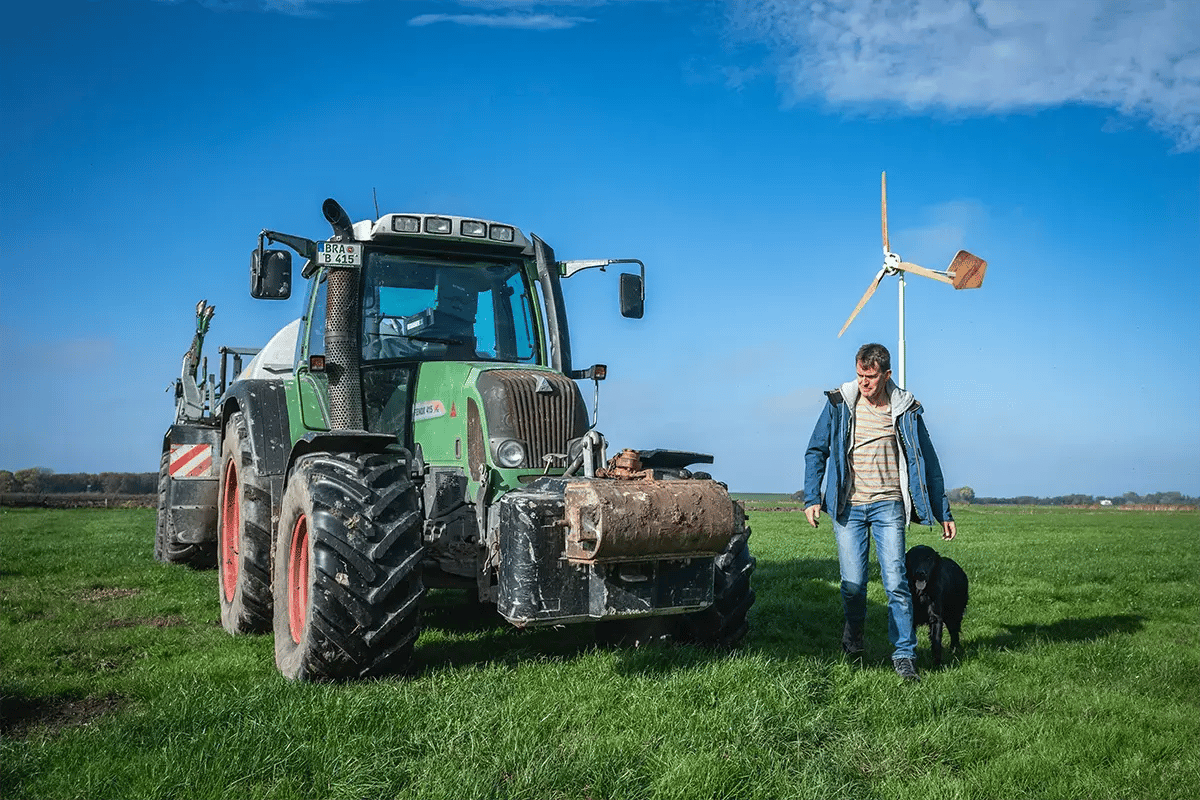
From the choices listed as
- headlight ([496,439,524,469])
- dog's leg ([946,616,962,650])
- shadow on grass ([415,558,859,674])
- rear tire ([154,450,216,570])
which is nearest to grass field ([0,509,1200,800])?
shadow on grass ([415,558,859,674])

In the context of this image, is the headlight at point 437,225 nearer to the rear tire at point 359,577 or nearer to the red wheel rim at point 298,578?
the rear tire at point 359,577

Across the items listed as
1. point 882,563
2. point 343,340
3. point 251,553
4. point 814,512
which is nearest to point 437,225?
point 343,340

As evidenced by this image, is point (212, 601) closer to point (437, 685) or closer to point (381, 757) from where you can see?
point (437, 685)

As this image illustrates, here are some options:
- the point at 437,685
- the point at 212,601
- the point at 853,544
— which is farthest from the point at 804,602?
the point at 212,601

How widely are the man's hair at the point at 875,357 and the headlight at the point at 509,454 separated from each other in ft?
7.76

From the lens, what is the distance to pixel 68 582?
9.73m

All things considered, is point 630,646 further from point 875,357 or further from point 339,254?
point 339,254

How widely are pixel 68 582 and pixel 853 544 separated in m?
7.79

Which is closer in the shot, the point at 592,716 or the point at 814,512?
the point at 592,716

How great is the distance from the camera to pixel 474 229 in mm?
6746

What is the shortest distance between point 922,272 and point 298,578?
33.6ft

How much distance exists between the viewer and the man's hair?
20.9ft

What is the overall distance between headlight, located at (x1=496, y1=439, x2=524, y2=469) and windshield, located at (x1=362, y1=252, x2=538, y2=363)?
1130 millimetres

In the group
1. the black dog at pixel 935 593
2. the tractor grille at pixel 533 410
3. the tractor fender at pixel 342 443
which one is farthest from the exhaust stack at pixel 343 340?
the black dog at pixel 935 593
